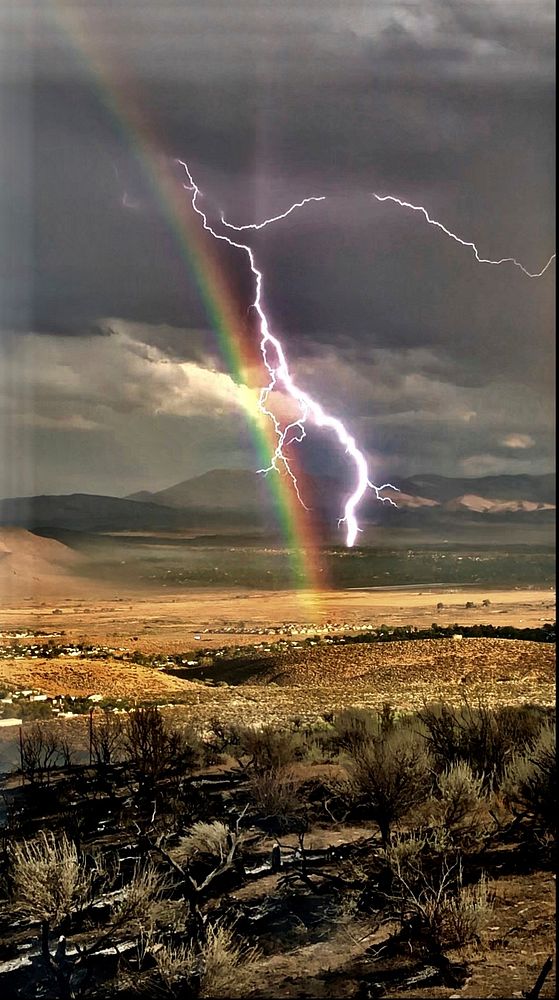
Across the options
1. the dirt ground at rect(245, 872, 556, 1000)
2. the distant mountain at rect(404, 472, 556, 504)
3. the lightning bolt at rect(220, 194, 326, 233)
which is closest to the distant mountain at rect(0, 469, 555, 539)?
the distant mountain at rect(404, 472, 556, 504)

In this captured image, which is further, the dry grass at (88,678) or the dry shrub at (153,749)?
the dry grass at (88,678)

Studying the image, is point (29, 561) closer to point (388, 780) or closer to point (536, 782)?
point (388, 780)

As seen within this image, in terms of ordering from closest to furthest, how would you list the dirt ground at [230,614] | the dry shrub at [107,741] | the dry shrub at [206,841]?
the dry shrub at [206,841] < the dry shrub at [107,741] < the dirt ground at [230,614]

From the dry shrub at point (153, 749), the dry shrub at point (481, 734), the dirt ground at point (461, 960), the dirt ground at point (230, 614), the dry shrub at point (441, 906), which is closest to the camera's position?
the dirt ground at point (461, 960)

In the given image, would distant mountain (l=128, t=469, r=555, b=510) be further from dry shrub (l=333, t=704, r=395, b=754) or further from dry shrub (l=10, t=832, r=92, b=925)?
dry shrub (l=10, t=832, r=92, b=925)

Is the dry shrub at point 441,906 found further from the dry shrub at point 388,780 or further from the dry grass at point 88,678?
the dry grass at point 88,678

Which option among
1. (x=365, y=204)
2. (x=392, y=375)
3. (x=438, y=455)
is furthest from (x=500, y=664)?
(x=365, y=204)

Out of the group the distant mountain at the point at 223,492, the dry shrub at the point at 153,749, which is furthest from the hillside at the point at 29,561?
the dry shrub at the point at 153,749
